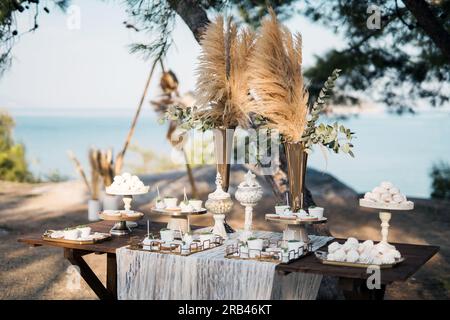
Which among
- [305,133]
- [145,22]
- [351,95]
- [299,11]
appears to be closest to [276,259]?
[305,133]

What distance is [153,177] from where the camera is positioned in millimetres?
9852

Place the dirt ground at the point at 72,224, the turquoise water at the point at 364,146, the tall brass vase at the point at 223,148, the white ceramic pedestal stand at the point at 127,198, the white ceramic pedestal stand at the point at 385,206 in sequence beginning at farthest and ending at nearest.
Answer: the turquoise water at the point at 364,146
the dirt ground at the point at 72,224
the tall brass vase at the point at 223,148
the white ceramic pedestal stand at the point at 127,198
the white ceramic pedestal stand at the point at 385,206

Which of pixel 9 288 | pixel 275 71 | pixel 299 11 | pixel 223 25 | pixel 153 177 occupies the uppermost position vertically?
pixel 299 11

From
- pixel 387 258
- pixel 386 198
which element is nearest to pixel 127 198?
pixel 386 198

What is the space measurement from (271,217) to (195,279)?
0.53m

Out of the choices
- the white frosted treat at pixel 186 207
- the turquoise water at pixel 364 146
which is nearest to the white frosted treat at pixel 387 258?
the white frosted treat at pixel 186 207

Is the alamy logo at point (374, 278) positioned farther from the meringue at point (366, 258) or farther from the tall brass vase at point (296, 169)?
the tall brass vase at point (296, 169)

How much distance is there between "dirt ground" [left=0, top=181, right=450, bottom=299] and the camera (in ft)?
19.4

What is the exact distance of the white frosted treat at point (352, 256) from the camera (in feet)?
10.3

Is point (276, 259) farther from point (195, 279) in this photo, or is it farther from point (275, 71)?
point (275, 71)

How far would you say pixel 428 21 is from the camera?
17.6 ft

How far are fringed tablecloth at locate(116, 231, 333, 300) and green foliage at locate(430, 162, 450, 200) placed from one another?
7119 mm

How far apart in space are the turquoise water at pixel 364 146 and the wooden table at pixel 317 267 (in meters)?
5.63

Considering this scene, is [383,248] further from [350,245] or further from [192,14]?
[192,14]
